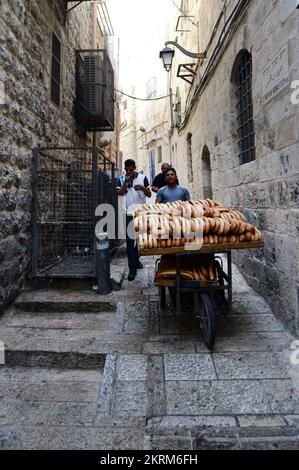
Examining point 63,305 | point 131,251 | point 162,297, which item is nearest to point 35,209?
point 63,305

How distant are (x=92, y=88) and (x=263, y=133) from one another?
467cm

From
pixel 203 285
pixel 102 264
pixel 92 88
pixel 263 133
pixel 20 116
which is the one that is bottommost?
pixel 203 285

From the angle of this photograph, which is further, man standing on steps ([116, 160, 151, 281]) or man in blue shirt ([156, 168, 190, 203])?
man standing on steps ([116, 160, 151, 281])

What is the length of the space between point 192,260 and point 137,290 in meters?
1.41

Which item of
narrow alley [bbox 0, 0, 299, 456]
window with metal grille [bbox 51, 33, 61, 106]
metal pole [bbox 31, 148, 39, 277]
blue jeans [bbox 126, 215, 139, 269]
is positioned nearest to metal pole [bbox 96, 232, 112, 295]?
narrow alley [bbox 0, 0, 299, 456]

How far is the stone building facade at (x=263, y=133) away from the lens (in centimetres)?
316

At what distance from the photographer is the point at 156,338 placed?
10.8 feet

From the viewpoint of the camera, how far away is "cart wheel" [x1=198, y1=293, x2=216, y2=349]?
296 centimetres

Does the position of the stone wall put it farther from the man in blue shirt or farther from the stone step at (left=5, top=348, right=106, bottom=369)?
the man in blue shirt

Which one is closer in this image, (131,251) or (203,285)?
(203,285)

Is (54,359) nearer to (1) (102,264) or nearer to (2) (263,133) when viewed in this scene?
(1) (102,264)

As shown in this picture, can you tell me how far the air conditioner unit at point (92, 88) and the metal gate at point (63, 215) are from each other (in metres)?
1.57

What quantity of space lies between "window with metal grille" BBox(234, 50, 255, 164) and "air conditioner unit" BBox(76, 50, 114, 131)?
10.3 ft

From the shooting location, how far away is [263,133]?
3.81 m
